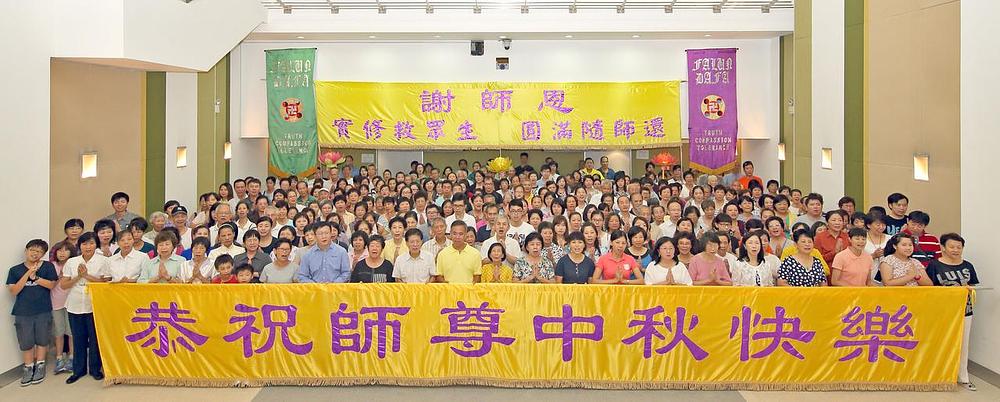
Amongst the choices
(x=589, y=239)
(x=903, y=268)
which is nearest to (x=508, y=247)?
(x=589, y=239)

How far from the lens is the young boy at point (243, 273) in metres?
6.74

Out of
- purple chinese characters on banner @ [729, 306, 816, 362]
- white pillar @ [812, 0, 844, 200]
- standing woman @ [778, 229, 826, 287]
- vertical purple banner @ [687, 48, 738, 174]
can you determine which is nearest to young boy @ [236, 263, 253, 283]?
purple chinese characters on banner @ [729, 306, 816, 362]

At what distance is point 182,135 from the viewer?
12.4 m

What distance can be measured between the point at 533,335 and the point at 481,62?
9998 millimetres

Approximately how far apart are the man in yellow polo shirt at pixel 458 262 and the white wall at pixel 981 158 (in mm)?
4335

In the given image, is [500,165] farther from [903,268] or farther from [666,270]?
[903,268]

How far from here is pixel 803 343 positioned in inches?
251

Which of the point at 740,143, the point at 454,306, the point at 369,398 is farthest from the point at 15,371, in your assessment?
the point at 740,143

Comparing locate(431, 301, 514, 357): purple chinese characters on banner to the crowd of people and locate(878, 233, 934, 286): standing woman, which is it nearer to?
the crowd of people

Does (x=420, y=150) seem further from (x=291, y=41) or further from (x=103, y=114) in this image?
(x=103, y=114)

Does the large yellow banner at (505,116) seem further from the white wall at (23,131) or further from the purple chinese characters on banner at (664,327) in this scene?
→ the purple chinese characters on banner at (664,327)

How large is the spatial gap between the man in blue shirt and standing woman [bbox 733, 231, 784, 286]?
3.37 meters

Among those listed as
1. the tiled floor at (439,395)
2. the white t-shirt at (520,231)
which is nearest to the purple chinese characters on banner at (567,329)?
the tiled floor at (439,395)

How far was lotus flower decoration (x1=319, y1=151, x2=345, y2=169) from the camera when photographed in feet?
49.6
